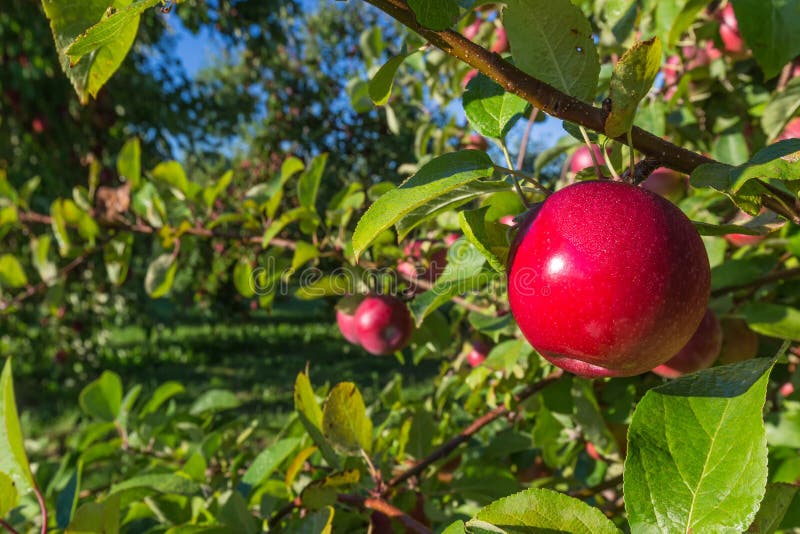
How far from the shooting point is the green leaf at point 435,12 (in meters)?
0.38

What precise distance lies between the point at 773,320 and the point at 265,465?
2.22ft

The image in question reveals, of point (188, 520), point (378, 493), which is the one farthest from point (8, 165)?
point (378, 493)

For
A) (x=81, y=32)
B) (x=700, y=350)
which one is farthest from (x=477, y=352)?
(x=81, y=32)

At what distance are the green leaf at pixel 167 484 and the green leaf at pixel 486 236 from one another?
547 mm

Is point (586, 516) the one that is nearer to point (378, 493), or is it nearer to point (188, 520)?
point (378, 493)

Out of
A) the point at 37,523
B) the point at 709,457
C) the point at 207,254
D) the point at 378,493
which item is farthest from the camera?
the point at 207,254

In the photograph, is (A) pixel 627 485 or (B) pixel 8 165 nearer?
(A) pixel 627 485

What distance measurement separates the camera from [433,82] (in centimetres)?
170

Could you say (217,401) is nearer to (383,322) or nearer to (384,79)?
(383,322)

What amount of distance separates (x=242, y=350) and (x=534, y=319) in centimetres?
613

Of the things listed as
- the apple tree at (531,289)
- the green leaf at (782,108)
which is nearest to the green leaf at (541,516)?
the apple tree at (531,289)

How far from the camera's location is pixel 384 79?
1.69 ft

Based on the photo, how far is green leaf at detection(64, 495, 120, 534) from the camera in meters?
0.53

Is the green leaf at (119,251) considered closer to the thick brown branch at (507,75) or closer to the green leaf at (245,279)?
the green leaf at (245,279)
